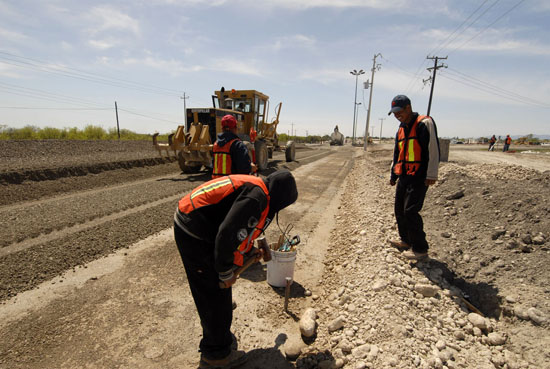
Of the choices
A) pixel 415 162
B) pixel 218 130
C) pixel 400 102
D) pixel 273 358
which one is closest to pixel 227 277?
pixel 273 358

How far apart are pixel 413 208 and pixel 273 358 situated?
2219 millimetres

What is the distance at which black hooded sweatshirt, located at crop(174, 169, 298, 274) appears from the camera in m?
1.73

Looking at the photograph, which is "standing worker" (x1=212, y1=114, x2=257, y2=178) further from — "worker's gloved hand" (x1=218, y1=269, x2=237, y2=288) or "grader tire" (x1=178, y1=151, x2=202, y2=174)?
"grader tire" (x1=178, y1=151, x2=202, y2=174)

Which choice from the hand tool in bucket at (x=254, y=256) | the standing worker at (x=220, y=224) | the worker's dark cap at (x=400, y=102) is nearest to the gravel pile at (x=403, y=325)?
the hand tool in bucket at (x=254, y=256)

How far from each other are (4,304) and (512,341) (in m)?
4.73

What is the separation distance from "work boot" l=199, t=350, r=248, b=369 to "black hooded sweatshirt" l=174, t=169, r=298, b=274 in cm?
82

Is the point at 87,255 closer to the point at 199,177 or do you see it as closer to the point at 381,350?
the point at 381,350

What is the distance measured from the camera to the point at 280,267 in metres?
3.27

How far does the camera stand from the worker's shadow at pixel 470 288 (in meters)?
2.87

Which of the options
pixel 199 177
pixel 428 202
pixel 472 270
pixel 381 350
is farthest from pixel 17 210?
pixel 428 202

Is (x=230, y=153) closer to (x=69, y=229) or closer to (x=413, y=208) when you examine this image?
(x=413, y=208)

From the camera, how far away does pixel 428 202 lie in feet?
19.8

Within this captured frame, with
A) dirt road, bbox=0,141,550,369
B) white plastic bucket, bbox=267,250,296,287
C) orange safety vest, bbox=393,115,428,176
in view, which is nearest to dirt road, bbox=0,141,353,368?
dirt road, bbox=0,141,550,369

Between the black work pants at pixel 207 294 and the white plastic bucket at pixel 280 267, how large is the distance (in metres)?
1.04
